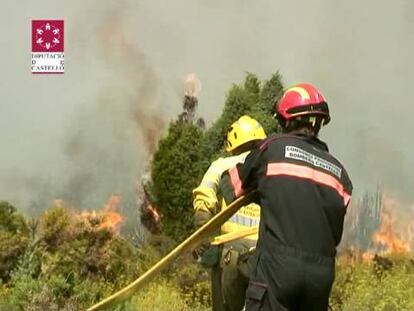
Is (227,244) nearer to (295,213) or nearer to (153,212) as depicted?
(295,213)

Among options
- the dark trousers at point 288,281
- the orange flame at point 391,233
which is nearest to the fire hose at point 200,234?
the dark trousers at point 288,281

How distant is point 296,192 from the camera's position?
5121 mm

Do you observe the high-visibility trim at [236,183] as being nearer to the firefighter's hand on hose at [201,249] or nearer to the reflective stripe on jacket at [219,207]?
the reflective stripe on jacket at [219,207]

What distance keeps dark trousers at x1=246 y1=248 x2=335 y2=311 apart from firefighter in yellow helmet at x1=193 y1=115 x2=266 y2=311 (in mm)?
1869

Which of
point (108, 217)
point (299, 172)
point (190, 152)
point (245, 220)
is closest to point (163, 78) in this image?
point (190, 152)

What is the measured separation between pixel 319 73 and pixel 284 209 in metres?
6.21

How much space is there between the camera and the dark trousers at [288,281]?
199 inches

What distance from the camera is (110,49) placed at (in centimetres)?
1113

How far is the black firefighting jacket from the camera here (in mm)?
5094

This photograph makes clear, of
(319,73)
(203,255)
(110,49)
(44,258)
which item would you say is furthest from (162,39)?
(203,255)

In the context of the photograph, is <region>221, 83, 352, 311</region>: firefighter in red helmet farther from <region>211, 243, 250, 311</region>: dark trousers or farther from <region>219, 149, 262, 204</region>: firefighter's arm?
<region>211, 243, 250, 311</region>: dark trousers

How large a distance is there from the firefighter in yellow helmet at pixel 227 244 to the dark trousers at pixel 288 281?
1.87 metres

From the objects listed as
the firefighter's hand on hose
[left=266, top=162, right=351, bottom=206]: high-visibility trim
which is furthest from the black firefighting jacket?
the firefighter's hand on hose

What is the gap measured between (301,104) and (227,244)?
2.07 m
